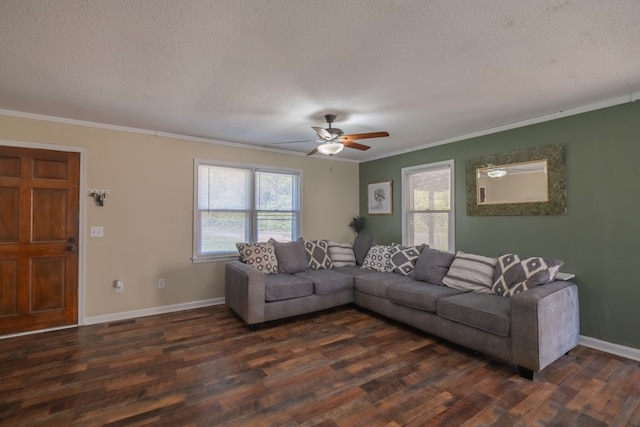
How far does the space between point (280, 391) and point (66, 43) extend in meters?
2.79

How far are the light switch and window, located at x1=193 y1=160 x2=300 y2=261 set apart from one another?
3.52 feet

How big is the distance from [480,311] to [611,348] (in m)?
1.38

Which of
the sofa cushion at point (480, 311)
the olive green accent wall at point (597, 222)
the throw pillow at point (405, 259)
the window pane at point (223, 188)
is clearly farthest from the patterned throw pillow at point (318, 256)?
the olive green accent wall at point (597, 222)

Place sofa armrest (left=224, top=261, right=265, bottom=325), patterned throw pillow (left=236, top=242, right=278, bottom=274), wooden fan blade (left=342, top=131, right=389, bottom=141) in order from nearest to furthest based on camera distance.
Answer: wooden fan blade (left=342, top=131, right=389, bottom=141) < sofa armrest (left=224, top=261, right=265, bottom=325) < patterned throw pillow (left=236, top=242, right=278, bottom=274)

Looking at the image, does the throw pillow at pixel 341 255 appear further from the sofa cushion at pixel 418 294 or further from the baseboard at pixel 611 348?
the baseboard at pixel 611 348

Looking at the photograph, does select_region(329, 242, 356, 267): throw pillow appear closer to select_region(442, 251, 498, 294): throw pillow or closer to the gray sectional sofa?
the gray sectional sofa

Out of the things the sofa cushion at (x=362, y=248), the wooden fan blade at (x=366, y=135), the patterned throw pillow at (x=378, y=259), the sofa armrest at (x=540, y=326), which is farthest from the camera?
the sofa cushion at (x=362, y=248)

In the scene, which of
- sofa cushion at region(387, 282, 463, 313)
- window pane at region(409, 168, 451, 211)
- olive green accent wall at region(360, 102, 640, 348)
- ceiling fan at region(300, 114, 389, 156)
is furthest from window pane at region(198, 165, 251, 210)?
olive green accent wall at region(360, 102, 640, 348)

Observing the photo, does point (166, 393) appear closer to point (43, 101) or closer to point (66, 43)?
point (66, 43)

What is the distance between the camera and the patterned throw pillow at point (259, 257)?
3.94 meters

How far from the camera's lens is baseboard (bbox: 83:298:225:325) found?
11.7 feet

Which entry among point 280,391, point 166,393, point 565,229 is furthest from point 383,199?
point 166,393

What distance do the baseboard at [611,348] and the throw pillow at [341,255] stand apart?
9.27 feet

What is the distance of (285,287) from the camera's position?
3523mm
